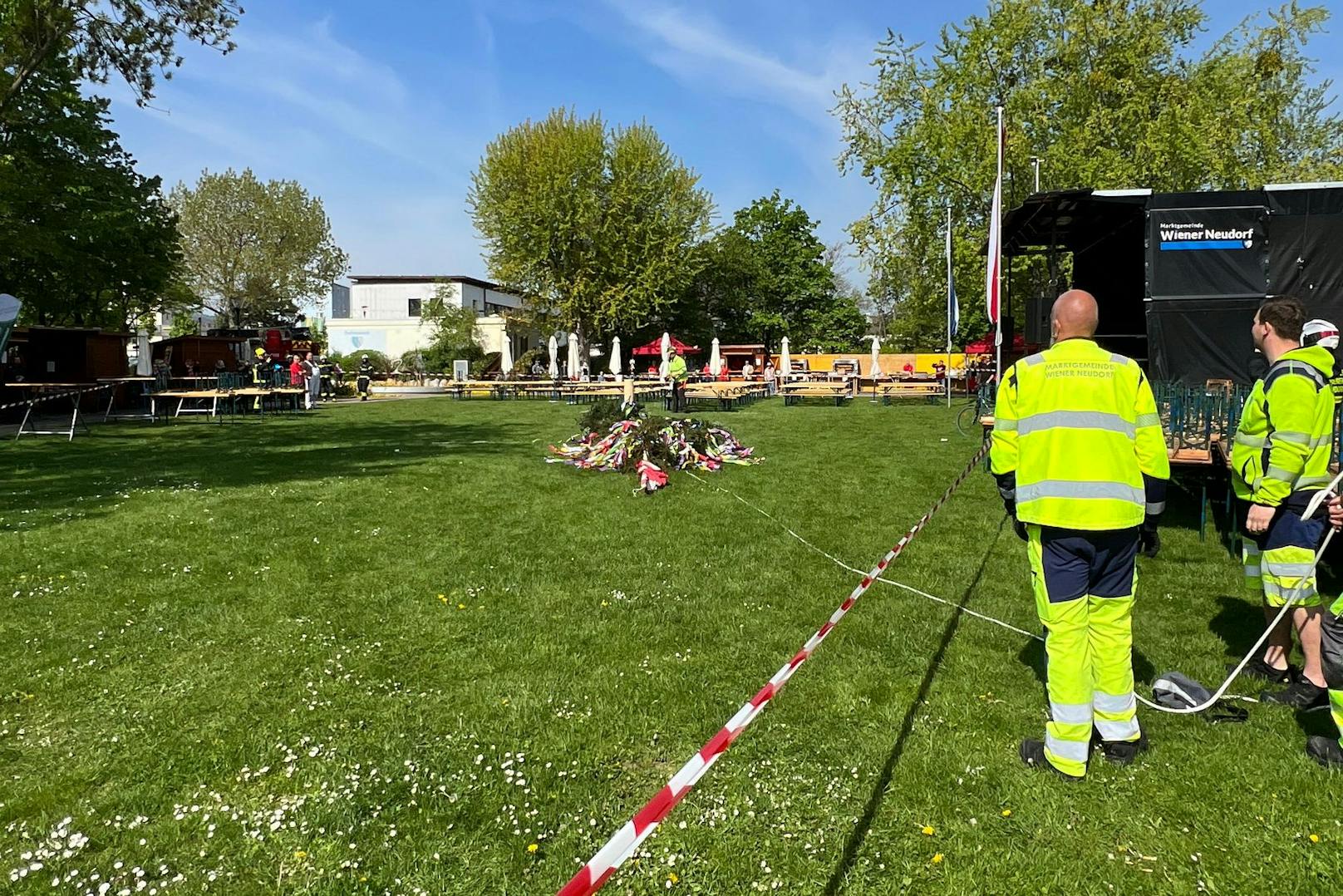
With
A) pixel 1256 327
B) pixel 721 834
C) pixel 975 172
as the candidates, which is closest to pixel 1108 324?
pixel 975 172

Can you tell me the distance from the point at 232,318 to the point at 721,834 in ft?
184

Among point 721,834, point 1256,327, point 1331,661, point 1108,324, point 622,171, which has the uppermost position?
point 622,171

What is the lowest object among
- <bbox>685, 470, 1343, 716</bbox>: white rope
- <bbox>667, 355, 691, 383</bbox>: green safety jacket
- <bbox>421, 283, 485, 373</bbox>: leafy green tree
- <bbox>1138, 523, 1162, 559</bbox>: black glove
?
<bbox>685, 470, 1343, 716</bbox>: white rope

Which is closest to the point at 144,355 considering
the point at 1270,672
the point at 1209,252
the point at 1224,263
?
the point at 1209,252

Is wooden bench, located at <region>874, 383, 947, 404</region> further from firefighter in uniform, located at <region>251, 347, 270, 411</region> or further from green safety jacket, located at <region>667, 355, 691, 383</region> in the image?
firefighter in uniform, located at <region>251, 347, 270, 411</region>

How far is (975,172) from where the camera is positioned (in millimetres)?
27500

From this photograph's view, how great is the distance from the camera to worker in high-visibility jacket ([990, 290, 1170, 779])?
3.36 m

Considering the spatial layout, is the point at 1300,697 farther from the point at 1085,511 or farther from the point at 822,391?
the point at 822,391

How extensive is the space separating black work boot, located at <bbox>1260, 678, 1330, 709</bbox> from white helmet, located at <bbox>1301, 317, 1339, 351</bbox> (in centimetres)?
168

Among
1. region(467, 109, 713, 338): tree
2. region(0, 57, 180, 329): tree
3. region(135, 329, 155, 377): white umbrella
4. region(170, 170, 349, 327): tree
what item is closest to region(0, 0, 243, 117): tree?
region(0, 57, 180, 329): tree

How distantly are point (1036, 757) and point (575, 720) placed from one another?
2.12 metres

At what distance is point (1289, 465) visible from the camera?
384cm

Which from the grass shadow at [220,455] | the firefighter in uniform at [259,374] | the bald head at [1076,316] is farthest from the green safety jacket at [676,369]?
the bald head at [1076,316]

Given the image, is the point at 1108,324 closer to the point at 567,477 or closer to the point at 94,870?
the point at 567,477
